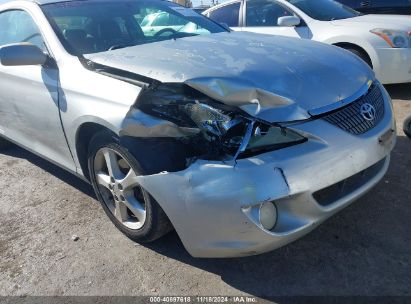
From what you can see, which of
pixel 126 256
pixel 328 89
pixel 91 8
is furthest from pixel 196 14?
pixel 126 256

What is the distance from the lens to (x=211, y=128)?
2.11m

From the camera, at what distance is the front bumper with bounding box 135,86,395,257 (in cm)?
192

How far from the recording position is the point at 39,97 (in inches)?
118

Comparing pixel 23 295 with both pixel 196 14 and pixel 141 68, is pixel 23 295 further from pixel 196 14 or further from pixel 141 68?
pixel 196 14

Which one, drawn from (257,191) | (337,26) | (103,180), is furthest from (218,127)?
(337,26)

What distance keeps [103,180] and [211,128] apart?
3.39ft

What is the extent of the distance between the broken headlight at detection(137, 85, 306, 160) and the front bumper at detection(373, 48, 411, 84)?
3475mm

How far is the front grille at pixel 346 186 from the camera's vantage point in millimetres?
2139

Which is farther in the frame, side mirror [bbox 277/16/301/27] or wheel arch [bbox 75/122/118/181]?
side mirror [bbox 277/16/301/27]

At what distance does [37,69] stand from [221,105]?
1.65 metres

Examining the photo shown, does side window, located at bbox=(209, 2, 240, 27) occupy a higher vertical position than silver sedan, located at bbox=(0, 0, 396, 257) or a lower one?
lower

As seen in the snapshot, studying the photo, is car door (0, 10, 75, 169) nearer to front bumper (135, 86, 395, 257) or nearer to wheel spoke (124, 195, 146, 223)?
wheel spoke (124, 195, 146, 223)

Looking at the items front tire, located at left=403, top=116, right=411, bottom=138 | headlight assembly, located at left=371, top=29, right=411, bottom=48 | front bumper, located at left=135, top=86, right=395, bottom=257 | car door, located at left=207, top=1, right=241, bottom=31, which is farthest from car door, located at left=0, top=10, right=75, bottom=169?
headlight assembly, located at left=371, top=29, right=411, bottom=48

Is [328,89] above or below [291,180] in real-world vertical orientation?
above
